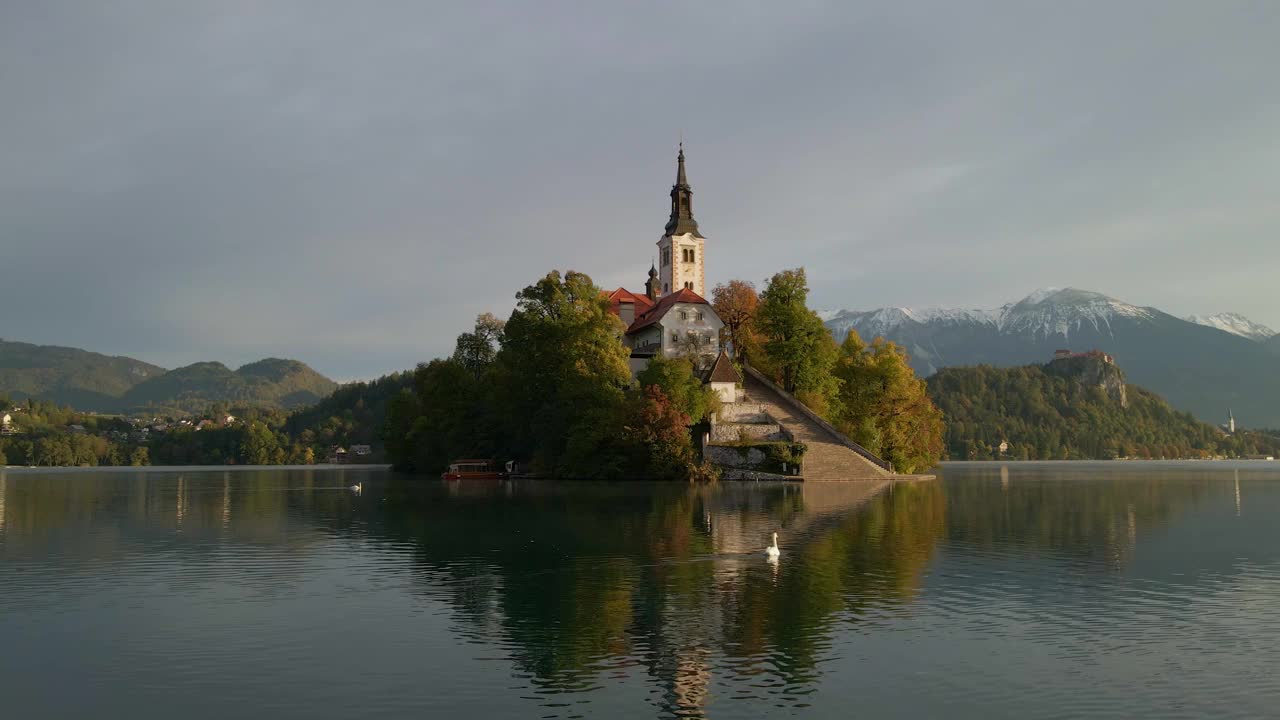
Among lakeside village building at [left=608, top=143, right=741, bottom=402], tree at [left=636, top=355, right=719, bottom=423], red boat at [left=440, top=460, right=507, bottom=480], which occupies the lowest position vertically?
red boat at [left=440, top=460, right=507, bottom=480]

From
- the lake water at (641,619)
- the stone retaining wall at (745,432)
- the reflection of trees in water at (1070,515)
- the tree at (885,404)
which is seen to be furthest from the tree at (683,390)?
the lake water at (641,619)

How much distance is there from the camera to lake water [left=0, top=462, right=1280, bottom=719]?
15461mm

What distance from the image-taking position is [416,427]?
386 feet

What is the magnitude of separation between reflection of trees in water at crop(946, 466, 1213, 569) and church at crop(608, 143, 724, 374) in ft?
100

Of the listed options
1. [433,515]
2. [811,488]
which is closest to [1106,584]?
[433,515]

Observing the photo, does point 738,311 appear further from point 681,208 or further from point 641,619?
point 641,619

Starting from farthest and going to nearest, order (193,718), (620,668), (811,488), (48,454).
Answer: (48,454), (811,488), (620,668), (193,718)

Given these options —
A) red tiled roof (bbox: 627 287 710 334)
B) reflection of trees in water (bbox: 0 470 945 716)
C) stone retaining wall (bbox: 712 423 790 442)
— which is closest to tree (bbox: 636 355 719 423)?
stone retaining wall (bbox: 712 423 790 442)

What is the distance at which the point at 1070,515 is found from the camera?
50.6 metres

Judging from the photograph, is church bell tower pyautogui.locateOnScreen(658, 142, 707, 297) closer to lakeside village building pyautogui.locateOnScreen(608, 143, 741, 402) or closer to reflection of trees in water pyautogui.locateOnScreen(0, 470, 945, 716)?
lakeside village building pyautogui.locateOnScreen(608, 143, 741, 402)

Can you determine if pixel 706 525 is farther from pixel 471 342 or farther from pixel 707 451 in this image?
pixel 471 342

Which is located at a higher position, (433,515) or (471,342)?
(471,342)

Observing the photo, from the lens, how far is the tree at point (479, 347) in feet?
397

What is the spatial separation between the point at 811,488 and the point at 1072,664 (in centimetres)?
5659
